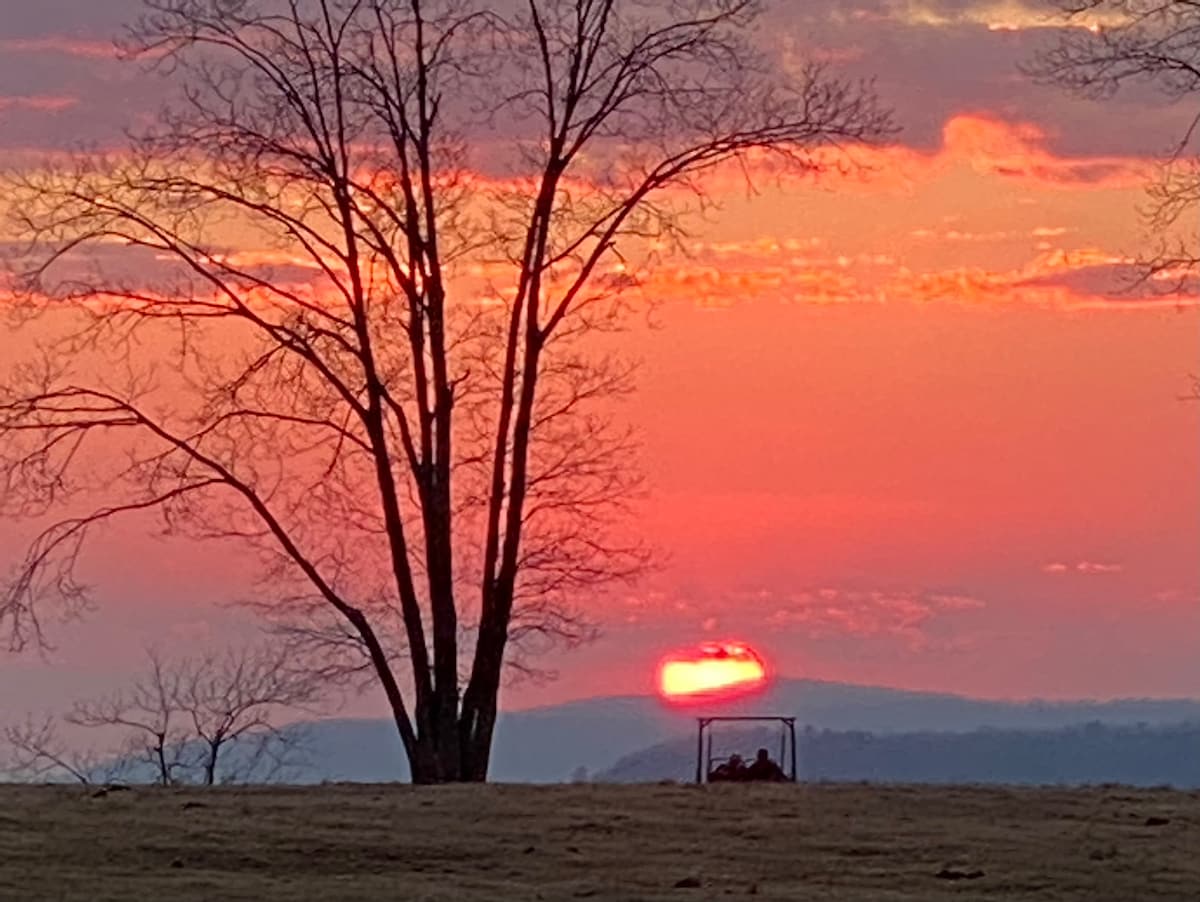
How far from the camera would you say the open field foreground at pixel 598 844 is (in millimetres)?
16234

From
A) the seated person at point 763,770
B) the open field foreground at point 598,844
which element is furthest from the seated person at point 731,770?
the open field foreground at point 598,844

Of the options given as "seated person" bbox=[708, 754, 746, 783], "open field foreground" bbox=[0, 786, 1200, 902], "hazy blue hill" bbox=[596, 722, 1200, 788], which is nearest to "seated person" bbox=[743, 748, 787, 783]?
"seated person" bbox=[708, 754, 746, 783]

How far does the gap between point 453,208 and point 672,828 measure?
1260 cm

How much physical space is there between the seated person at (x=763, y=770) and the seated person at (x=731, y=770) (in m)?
0.06

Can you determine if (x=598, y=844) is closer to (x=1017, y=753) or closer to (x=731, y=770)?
(x=731, y=770)

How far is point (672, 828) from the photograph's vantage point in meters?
18.5

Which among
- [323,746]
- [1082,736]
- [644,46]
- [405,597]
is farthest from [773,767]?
[1082,736]

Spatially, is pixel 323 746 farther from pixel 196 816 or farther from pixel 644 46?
pixel 196 816

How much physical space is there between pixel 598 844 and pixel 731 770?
6001 millimetres

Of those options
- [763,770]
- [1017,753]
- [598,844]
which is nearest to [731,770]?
[763,770]

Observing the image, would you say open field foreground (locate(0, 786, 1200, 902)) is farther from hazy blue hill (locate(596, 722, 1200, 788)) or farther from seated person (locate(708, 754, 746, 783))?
hazy blue hill (locate(596, 722, 1200, 788))

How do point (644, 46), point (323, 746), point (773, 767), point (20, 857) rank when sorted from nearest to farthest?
1. point (20, 857)
2. point (773, 767)
3. point (644, 46)
4. point (323, 746)

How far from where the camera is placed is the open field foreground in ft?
53.3

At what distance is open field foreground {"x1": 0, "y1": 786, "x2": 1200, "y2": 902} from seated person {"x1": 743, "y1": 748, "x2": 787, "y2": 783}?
110 inches
